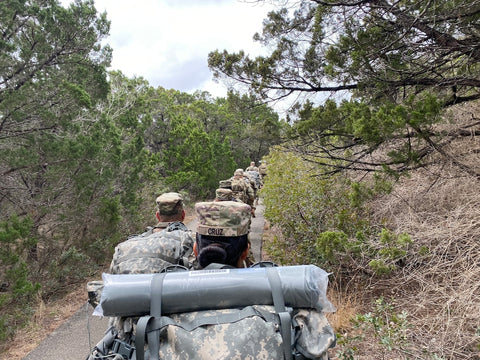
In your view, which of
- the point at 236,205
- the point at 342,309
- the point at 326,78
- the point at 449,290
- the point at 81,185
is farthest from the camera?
the point at 81,185

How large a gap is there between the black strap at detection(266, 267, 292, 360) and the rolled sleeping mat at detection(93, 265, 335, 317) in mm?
24

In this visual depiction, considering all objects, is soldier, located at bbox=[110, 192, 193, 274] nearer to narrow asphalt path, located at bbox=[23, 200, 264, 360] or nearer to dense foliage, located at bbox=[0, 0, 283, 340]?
narrow asphalt path, located at bbox=[23, 200, 264, 360]

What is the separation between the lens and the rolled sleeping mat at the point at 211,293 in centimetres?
164

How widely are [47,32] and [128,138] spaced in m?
4.37

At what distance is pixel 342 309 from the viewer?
138 inches

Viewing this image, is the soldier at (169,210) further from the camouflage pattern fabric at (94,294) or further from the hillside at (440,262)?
the hillside at (440,262)

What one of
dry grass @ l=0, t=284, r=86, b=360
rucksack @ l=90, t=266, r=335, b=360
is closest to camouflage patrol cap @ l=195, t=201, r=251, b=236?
rucksack @ l=90, t=266, r=335, b=360

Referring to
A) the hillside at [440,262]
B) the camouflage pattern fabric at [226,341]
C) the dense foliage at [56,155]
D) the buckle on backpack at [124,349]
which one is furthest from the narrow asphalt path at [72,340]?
the hillside at [440,262]

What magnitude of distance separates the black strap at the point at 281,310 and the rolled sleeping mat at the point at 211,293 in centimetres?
2

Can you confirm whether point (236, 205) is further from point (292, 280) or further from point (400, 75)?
point (400, 75)

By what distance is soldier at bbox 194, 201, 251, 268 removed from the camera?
8.45 ft

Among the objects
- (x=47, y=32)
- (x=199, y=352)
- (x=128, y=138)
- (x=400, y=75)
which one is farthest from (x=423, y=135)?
(x=128, y=138)

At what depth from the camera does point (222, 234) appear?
2.64m

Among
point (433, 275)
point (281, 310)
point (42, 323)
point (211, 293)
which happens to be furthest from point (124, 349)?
point (42, 323)
